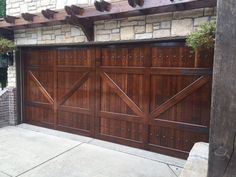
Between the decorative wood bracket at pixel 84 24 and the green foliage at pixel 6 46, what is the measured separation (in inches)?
80.9

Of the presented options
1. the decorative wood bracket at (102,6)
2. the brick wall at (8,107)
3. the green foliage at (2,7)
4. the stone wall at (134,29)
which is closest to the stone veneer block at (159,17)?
the stone wall at (134,29)

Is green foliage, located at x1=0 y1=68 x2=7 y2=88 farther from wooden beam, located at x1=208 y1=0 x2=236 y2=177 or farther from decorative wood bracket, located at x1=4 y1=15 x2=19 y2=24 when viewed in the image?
wooden beam, located at x1=208 y1=0 x2=236 y2=177

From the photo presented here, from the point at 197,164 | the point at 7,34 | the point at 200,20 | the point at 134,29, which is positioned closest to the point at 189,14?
the point at 200,20

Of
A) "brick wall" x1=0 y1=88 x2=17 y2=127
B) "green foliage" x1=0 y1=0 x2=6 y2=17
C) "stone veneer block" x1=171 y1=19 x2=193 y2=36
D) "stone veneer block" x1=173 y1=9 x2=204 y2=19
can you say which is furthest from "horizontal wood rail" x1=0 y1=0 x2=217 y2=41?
"green foliage" x1=0 y1=0 x2=6 y2=17

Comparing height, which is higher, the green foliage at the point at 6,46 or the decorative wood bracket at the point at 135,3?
the decorative wood bracket at the point at 135,3

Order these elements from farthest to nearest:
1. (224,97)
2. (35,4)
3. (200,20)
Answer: (35,4)
(200,20)
(224,97)

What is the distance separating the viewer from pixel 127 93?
452 centimetres

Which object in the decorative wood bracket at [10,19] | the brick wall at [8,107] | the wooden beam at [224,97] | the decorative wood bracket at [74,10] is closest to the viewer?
the wooden beam at [224,97]

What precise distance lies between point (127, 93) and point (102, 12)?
5.35 ft

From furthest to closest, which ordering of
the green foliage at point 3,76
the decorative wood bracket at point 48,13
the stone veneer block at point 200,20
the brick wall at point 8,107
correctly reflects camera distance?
the green foliage at point 3,76, the brick wall at point 8,107, the decorative wood bracket at point 48,13, the stone veneer block at point 200,20

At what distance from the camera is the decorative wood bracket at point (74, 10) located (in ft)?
13.3

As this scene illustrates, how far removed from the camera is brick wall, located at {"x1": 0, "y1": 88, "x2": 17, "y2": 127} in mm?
5898

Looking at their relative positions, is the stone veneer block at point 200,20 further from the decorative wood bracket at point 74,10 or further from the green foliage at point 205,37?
the decorative wood bracket at point 74,10

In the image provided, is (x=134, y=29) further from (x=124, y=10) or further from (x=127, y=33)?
(x=124, y=10)
